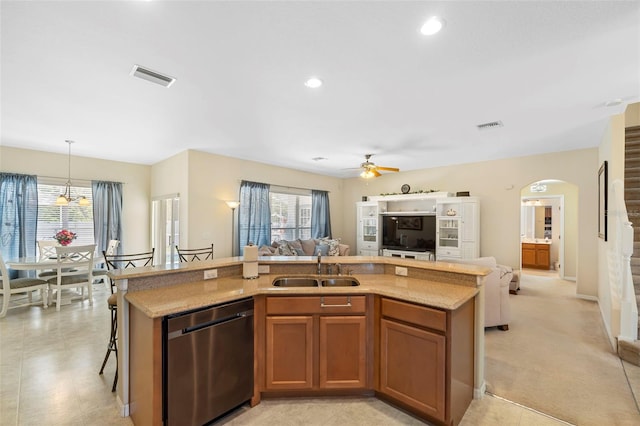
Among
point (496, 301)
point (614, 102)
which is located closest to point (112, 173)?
point (496, 301)

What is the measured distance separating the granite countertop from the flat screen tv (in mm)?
4656

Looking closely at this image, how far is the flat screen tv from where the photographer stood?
7051 millimetres

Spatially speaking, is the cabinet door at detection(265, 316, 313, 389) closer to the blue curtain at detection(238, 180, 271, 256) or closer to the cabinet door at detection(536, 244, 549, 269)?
the blue curtain at detection(238, 180, 271, 256)

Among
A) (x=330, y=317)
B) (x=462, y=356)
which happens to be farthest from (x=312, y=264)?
(x=462, y=356)

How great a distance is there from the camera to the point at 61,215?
5871 millimetres

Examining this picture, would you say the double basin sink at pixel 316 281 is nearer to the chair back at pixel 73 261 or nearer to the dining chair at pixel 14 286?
the chair back at pixel 73 261

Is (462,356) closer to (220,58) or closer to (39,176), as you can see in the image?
(220,58)

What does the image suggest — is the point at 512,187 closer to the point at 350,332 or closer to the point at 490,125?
the point at 490,125

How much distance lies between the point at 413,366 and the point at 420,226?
544 centimetres

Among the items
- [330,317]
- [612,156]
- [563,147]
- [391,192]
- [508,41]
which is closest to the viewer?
[508,41]

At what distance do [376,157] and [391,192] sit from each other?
2210mm

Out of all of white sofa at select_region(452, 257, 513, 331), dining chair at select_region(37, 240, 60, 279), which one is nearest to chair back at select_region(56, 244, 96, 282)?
dining chair at select_region(37, 240, 60, 279)

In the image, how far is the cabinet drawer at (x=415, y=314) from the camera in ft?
6.57

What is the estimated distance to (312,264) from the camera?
2990 millimetres
